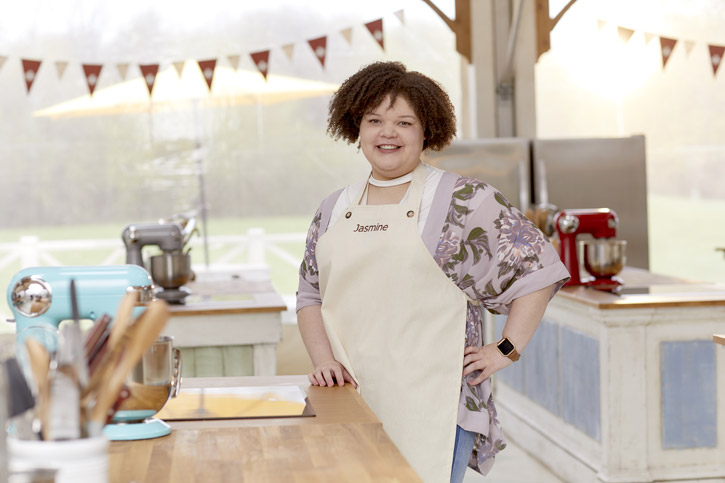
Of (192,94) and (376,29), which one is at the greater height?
(376,29)

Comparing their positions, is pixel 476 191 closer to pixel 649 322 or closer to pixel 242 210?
pixel 649 322

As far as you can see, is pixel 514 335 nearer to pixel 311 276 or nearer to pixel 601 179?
pixel 311 276

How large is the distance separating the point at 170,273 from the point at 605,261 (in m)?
1.61

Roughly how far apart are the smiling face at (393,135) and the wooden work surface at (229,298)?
152 cm

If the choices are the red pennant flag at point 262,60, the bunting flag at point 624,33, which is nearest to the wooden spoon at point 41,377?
the red pennant flag at point 262,60

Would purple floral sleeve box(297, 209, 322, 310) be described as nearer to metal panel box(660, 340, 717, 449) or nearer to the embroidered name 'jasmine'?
the embroidered name 'jasmine'

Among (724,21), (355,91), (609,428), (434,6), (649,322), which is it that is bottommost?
(609,428)

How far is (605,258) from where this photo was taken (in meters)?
3.68

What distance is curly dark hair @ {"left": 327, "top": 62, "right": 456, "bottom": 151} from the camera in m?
1.97

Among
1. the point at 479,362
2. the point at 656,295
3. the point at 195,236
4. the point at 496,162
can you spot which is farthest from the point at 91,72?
the point at 195,236

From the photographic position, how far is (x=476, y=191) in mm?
1947

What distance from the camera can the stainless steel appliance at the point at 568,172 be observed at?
5762 millimetres

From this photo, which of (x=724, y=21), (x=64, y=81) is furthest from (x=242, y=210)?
(x=724, y=21)

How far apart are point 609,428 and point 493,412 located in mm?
1589
